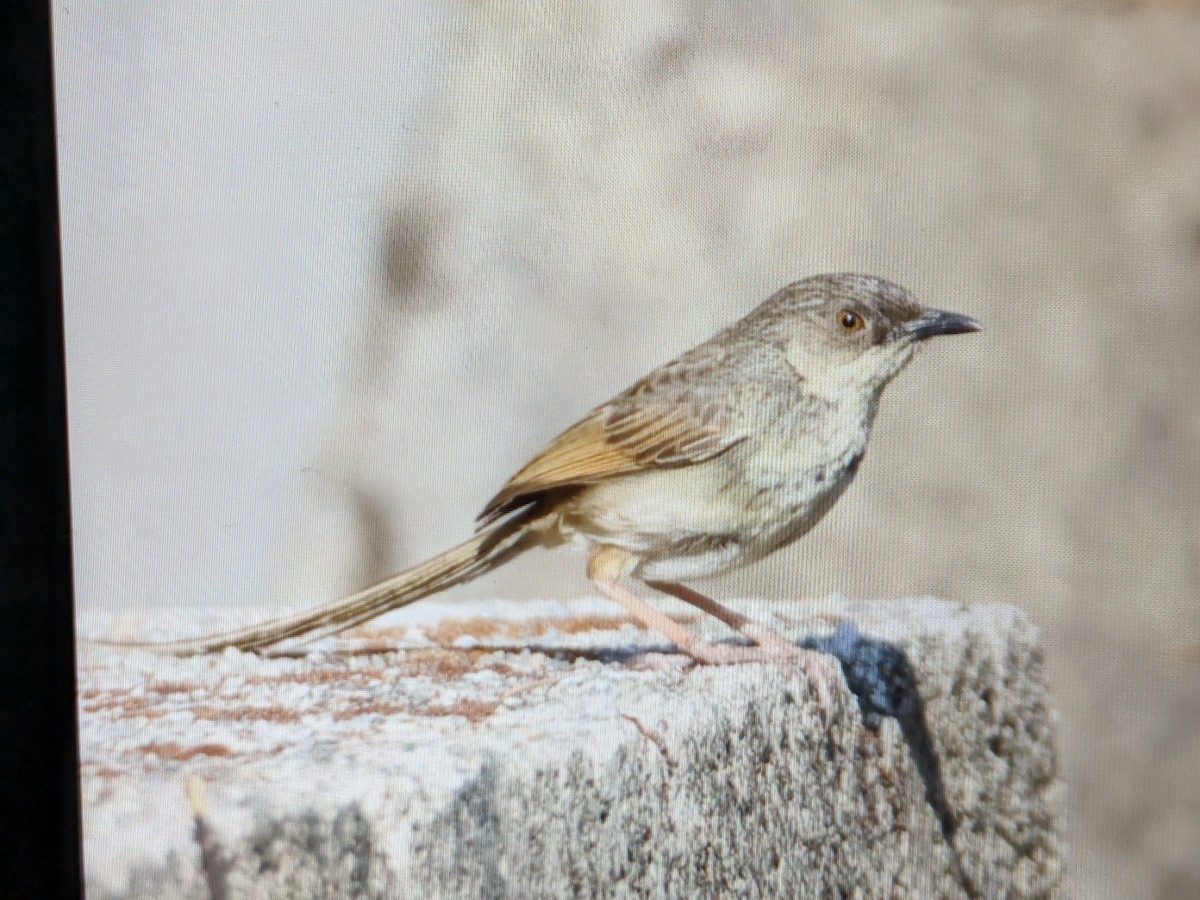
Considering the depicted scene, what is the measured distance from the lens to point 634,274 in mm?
1216

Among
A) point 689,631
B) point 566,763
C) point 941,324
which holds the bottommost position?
point 566,763

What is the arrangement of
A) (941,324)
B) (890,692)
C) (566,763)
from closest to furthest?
(566,763) < (941,324) < (890,692)

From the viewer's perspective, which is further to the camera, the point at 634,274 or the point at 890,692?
the point at 890,692

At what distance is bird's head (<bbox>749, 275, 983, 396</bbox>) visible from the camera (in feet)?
3.96

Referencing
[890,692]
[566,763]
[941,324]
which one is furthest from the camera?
[890,692]

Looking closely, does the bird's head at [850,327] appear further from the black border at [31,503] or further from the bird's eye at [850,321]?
the black border at [31,503]

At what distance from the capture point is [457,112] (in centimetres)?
121

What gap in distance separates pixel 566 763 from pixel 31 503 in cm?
70

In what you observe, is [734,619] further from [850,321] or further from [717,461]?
[850,321]

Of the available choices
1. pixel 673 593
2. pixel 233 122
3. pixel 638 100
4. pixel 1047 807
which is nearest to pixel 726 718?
pixel 673 593

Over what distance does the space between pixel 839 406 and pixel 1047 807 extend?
21.4 inches

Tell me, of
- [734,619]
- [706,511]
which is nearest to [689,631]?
[734,619]

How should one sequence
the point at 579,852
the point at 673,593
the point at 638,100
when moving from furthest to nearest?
the point at 673,593
the point at 638,100
the point at 579,852

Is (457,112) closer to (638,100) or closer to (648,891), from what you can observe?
(638,100)
